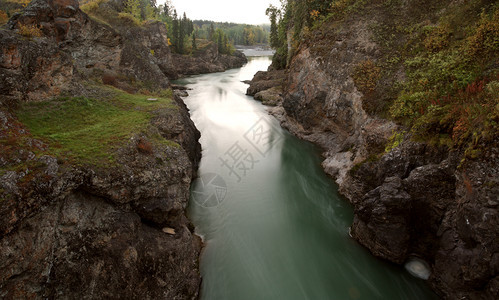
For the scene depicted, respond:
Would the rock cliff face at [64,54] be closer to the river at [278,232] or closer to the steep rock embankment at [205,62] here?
the river at [278,232]

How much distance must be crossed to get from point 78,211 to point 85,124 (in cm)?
511

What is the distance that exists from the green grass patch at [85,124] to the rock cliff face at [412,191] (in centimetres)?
993

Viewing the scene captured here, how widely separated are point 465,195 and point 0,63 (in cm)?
1631

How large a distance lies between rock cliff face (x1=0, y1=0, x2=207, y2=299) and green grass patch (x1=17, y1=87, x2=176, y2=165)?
32 centimetres

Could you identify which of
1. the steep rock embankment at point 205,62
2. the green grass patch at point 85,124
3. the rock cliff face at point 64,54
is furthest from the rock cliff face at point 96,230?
the steep rock embankment at point 205,62

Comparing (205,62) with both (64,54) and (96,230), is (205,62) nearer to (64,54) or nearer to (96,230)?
(64,54)

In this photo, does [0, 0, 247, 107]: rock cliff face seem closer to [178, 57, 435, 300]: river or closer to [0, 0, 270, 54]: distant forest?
[0, 0, 270, 54]: distant forest

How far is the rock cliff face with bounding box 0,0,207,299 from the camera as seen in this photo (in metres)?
5.41

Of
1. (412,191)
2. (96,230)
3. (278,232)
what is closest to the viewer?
(96,230)

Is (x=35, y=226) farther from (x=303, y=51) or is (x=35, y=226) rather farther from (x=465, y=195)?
(x=303, y=51)

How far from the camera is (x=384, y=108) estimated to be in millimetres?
14453

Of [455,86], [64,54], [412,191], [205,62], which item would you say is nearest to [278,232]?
[412,191]

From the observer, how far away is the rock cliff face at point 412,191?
7.43 m

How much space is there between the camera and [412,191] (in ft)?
31.9
